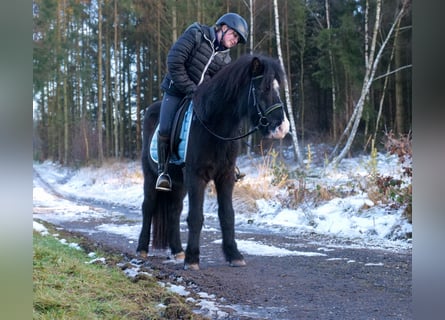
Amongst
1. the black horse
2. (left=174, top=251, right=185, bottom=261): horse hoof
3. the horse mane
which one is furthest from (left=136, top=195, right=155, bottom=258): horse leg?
the horse mane

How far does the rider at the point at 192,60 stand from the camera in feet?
5.75

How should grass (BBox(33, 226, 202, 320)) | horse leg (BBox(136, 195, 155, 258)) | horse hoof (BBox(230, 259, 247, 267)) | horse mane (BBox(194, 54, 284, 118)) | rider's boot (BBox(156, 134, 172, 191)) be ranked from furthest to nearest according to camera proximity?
rider's boot (BBox(156, 134, 172, 191)), horse leg (BBox(136, 195, 155, 258)), horse hoof (BBox(230, 259, 247, 267)), horse mane (BBox(194, 54, 284, 118)), grass (BBox(33, 226, 202, 320))

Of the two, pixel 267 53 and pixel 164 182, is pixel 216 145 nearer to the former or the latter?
pixel 164 182

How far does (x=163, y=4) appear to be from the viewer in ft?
5.83

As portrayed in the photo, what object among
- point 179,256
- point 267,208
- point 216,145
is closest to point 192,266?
point 179,256

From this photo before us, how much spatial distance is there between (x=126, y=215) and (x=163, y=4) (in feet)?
2.72

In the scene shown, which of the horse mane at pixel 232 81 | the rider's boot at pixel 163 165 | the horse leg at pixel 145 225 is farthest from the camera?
the rider's boot at pixel 163 165

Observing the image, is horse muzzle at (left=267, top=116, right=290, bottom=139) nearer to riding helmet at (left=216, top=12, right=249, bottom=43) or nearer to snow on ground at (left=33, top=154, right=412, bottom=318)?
snow on ground at (left=33, top=154, right=412, bottom=318)

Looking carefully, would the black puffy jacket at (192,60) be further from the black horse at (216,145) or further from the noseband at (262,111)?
the noseband at (262,111)

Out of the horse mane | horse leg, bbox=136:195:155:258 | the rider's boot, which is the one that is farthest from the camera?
the rider's boot

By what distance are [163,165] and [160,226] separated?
271 millimetres

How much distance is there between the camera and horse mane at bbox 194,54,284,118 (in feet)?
Result: 5.56

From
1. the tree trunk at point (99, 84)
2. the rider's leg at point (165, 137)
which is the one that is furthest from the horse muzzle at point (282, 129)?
the tree trunk at point (99, 84)
